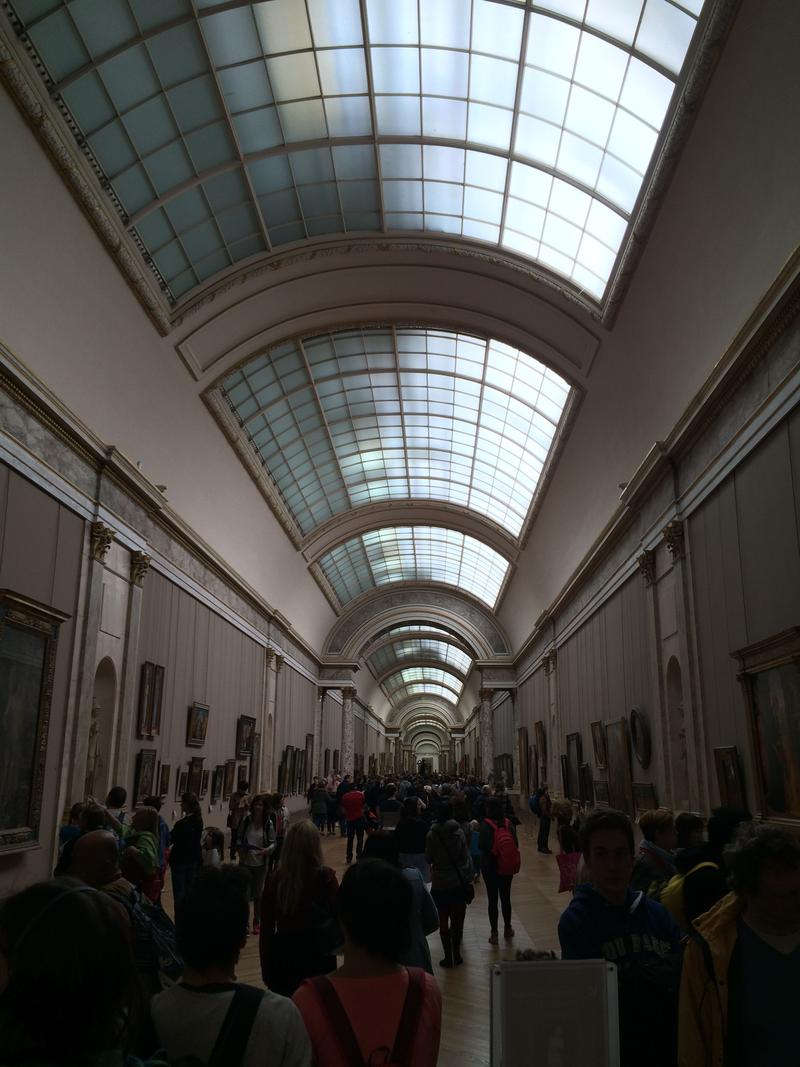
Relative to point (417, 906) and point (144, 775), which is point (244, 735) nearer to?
point (144, 775)

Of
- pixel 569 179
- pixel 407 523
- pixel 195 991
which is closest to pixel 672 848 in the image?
pixel 195 991

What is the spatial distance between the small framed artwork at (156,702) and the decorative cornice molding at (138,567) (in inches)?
81.1

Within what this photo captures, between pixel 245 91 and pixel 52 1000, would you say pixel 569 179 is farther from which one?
pixel 52 1000

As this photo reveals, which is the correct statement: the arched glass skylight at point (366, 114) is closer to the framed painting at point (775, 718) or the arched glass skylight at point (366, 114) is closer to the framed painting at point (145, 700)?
the framed painting at point (145, 700)

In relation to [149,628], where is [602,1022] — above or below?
below

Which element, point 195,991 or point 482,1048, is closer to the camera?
point 195,991

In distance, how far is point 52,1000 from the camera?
1919 mm

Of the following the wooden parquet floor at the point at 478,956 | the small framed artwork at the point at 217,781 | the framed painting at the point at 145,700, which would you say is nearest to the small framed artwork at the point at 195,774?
the small framed artwork at the point at 217,781

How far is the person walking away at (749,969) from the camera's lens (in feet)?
10.2

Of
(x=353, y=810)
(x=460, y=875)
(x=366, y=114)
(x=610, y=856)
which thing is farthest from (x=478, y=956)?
(x=366, y=114)

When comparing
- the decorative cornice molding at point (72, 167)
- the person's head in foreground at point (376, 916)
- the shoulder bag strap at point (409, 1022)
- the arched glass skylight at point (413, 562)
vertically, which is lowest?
the shoulder bag strap at point (409, 1022)

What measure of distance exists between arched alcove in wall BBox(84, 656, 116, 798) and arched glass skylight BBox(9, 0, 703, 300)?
696 centimetres

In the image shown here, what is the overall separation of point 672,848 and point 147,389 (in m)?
12.5

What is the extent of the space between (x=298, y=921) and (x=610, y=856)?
1.84 meters
